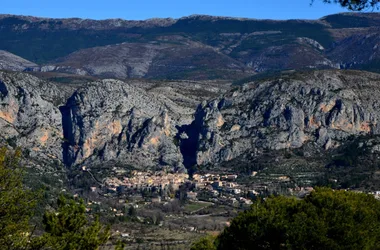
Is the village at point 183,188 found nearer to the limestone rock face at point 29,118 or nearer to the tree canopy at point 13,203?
the limestone rock face at point 29,118

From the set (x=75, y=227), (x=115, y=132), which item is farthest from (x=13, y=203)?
(x=115, y=132)

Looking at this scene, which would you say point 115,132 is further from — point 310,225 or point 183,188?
point 310,225

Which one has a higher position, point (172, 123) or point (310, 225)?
point (310, 225)

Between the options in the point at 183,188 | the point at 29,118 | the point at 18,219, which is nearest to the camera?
the point at 18,219

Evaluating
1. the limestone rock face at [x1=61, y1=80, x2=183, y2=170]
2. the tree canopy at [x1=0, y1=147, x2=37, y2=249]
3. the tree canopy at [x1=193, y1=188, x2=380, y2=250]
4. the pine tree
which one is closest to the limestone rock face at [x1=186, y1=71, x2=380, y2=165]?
the limestone rock face at [x1=61, y1=80, x2=183, y2=170]

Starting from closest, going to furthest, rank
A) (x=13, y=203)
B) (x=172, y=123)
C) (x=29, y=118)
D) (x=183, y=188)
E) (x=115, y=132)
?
1. (x=13, y=203)
2. (x=183, y=188)
3. (x=29, y=118)
4. (x=115, y=132)
5. (x=172, y=123)

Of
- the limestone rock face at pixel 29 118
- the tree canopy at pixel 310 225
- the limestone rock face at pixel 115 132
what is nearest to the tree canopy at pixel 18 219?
the tree canopy at pixel 310 225

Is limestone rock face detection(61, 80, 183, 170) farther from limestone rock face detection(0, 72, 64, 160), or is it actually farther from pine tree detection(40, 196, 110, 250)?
pine tree detection(40, 196, 110, 250)
